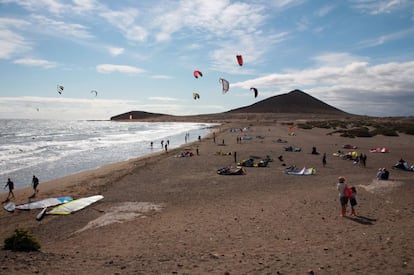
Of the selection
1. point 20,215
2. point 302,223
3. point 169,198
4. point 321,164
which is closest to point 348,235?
point 302,223

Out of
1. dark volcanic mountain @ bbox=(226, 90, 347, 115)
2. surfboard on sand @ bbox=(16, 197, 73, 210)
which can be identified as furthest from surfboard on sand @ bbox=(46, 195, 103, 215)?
dark volcanic mountain @ bbox=(226, 90, 347, 115)

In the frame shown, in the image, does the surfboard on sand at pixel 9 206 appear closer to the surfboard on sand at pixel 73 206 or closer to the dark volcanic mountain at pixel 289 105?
the surfboard on sand at pixel 73 206

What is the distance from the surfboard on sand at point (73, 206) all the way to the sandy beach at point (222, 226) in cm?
39

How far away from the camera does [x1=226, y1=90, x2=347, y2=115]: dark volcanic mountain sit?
567 ft

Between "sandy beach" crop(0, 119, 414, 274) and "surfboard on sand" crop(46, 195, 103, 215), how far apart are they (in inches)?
15.3

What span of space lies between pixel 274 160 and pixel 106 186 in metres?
11.5

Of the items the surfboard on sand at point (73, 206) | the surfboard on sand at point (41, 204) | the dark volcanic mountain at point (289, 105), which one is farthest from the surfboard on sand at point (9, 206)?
the dark volcanic mountain at point (289, 105)

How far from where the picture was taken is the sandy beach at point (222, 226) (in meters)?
6.37

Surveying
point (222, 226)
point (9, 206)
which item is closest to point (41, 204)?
point (9, 206)

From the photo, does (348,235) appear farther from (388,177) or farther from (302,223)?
(388,177)

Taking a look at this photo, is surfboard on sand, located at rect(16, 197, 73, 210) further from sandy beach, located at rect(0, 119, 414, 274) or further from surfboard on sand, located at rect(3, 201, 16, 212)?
sandy beach, located at rect(0, 119, 414, 274)

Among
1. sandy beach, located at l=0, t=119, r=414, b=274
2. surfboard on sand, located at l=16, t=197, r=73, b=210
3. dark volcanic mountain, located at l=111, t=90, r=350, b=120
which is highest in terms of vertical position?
dark volcanic mountain, located at l=111, t=90, r=350, b=120

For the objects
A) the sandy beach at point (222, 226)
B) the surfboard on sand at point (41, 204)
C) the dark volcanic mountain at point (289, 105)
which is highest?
the dark volcanic mountain at point (289, 105)

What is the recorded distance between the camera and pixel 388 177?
15922 mm
